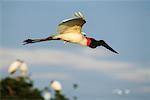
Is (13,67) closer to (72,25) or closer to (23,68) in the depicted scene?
(23,68)

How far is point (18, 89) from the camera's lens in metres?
3.79

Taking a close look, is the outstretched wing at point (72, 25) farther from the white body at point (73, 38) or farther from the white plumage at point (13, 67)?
the white plumage at point (13, 67)

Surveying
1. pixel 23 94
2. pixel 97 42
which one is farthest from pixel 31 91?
pixel 97 42

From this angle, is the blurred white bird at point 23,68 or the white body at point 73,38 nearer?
the white body at point 73,38

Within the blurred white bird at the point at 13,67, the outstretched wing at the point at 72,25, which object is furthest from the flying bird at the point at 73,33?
the blurred white bird at the point at 13,67

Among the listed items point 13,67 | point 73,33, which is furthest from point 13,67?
point 73,33

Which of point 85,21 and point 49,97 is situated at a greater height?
point 85,21

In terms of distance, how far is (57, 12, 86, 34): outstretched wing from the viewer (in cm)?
97

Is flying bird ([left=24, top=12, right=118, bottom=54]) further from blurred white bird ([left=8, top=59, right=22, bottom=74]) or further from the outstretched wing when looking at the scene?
blurred white bird ([left=8, top=59, right=22, bottom=74])

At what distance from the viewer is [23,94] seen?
147 inches

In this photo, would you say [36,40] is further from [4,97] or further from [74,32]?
[4,97]

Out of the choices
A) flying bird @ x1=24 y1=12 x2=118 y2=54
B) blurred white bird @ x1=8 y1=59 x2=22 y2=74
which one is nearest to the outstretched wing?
flying bird @ x1=24 y1=12 x2=118 y2=54

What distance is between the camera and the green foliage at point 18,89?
12.2ft

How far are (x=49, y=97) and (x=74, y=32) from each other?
284 cm
